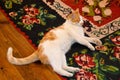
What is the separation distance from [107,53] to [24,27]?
0.73 m

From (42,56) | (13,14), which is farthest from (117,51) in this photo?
(13,14)

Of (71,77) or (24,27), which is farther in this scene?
(24,27)

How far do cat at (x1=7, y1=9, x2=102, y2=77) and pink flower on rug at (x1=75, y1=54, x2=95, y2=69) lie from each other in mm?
67

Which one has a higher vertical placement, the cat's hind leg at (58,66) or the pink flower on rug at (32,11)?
the pink flower on rug at (32,11)

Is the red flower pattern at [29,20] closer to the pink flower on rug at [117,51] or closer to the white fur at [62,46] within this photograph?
the white fur at [62,46]

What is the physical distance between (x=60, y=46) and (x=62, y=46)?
0.02m

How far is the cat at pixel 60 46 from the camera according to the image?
1.43m

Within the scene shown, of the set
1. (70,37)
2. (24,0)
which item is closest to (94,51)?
(70,37)

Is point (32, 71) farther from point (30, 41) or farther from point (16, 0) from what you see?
point (16, 0)

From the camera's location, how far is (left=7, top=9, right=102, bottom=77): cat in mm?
1427

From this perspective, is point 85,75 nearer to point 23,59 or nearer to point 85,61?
point 85,61

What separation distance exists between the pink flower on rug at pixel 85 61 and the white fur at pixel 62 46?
7cm

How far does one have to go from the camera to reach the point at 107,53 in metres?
1.57

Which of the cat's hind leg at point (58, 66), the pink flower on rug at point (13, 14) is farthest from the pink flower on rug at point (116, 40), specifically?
the pink flower on rug at point (13, 14)
